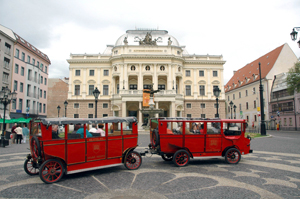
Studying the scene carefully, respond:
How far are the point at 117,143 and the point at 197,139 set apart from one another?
11.1 feet

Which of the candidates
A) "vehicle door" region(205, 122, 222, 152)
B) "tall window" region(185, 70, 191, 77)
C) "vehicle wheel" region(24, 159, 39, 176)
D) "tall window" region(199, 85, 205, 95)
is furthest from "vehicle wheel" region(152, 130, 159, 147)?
"tall window" region(185, 70, 191, 77)

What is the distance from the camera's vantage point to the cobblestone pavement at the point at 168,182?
612cm

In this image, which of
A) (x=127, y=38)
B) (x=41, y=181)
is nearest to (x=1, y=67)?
(x=127, y=38)

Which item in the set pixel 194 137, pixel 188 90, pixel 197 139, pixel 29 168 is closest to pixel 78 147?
pixel 29 168

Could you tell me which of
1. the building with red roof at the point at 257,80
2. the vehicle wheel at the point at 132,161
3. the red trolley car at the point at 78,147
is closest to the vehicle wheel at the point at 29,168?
the red trolley car at the point at 78,147

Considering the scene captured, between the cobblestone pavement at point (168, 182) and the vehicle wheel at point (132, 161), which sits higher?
the vehicle wheel at point (132, 161)

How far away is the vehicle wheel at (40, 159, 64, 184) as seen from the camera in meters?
7.08

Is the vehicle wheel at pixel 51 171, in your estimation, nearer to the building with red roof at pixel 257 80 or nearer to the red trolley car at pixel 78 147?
the red trolley car at pixel 78 147

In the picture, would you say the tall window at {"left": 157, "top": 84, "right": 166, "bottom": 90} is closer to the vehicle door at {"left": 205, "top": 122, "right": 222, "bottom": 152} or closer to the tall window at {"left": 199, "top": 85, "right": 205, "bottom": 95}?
the tall window at {"left": 199, "top": 85, "right": 205, "bottom": 95}

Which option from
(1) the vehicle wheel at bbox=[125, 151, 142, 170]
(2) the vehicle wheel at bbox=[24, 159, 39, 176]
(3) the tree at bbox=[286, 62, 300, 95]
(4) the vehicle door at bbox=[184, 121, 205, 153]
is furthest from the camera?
(3) the tree at bbox=[286, 62, 300, 95]

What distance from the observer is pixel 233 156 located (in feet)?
32.8

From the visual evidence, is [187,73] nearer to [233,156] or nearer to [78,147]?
[233,156]

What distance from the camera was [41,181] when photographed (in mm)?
7410

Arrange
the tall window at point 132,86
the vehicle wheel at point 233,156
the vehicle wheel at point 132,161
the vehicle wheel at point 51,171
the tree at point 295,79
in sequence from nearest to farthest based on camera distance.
Answer: the vehicle wheel at point 51,171 → the vehicle wheel at point 132,161 → the vehicle wheel at point 233,156 → the tree at point 295,79 → the tall window at point 132,86
